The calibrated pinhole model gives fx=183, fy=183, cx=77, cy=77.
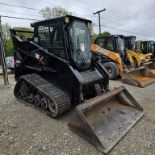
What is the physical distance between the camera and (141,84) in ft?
23.4

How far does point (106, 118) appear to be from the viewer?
3650 mm

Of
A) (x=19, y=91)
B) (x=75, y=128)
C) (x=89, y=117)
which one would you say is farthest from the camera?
(x=19, y=91)

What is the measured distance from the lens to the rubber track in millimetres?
3826

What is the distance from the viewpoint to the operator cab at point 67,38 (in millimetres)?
4098

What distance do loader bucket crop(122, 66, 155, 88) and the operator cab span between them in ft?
10.7

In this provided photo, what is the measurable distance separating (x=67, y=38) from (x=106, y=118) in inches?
75.6

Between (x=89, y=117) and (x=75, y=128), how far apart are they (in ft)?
1.23

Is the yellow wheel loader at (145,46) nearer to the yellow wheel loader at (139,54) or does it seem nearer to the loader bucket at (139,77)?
the yellow wheel loader at (139,54)

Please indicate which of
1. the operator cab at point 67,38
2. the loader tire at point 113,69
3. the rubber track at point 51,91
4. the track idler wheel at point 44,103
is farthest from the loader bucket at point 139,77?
the track idler wheel at point 44,103

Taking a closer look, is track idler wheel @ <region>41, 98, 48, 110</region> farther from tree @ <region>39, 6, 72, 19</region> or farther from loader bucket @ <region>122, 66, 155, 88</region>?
tree @ <region>39, 6, 72, 19</region>

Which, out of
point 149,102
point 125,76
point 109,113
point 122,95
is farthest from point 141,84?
point 109,113

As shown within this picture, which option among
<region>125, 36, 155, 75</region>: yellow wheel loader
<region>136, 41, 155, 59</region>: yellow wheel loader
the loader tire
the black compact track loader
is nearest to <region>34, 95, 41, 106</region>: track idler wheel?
the black compact track loader

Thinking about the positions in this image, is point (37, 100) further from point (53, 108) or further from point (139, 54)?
point (139, 54)

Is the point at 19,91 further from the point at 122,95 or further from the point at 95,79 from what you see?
the point at 122,95
